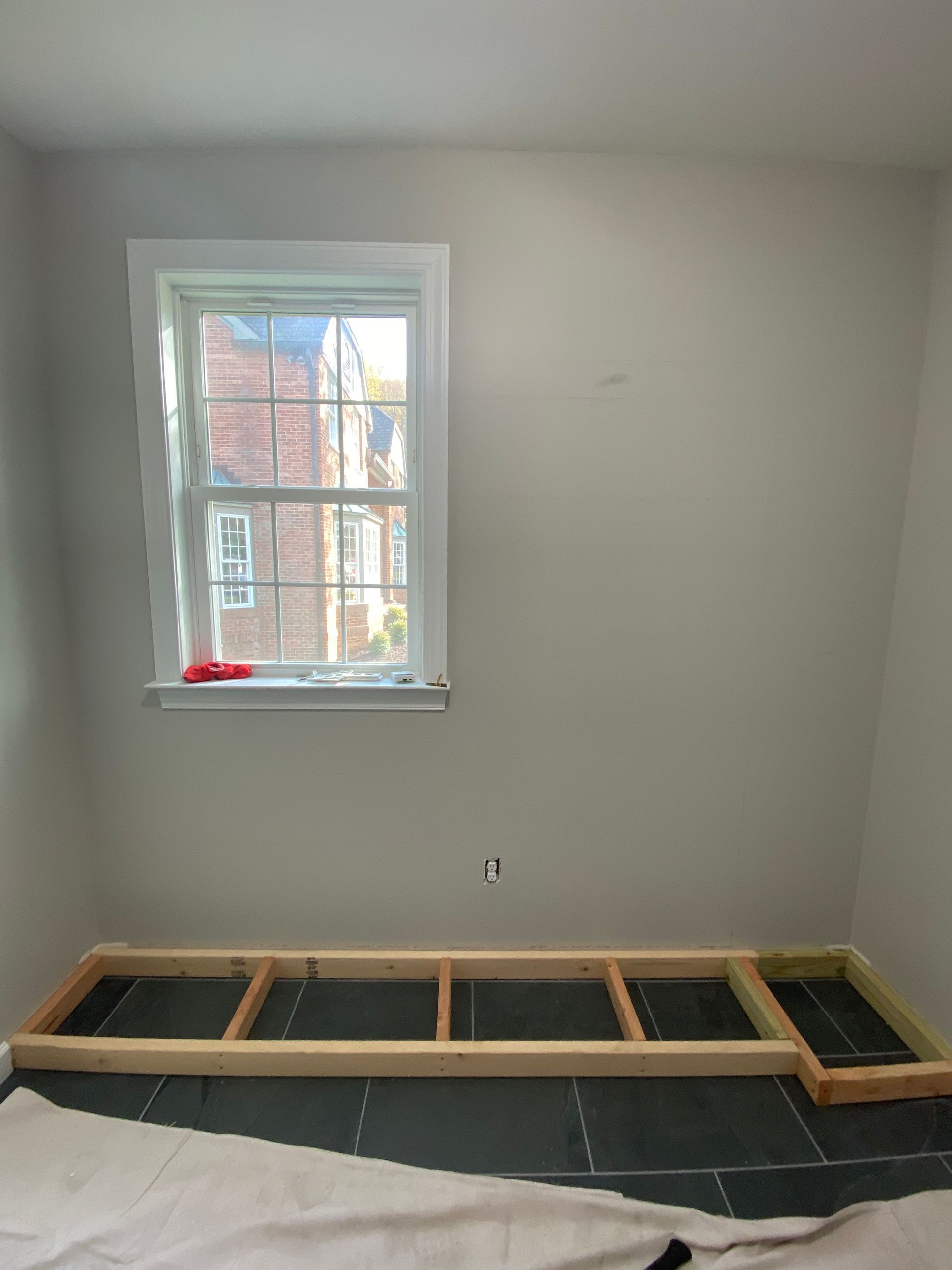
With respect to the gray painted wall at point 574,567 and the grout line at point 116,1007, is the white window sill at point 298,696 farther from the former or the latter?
the grout line at point 116,1007

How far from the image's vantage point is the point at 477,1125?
143 cm

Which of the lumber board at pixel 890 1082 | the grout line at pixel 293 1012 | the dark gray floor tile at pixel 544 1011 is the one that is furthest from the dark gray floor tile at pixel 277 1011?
the lumber board at pixel 890 1082

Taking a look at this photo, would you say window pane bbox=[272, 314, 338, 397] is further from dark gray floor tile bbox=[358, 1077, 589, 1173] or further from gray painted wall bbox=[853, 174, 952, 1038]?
dark gray floor tile bbox=[358, 1077, 589, 1173]

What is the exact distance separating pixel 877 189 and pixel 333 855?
9.67 feet

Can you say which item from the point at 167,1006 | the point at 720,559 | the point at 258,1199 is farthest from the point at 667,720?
the point at 167,1006

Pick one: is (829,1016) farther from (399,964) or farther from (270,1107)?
(270,1107)

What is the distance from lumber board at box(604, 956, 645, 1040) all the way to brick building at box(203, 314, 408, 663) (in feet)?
4.49

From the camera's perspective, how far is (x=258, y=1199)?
125cm

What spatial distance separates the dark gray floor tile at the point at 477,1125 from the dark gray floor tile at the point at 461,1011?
0.43ft

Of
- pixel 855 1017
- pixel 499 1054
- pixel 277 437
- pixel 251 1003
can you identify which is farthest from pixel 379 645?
pixel 855 1017

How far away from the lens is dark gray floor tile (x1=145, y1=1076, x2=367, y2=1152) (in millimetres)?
1409

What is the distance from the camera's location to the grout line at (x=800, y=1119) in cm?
139

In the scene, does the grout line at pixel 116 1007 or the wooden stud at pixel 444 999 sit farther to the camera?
the grout line at pixel 116 1007

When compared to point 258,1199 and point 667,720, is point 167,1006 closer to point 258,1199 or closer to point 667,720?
point 258,1199
